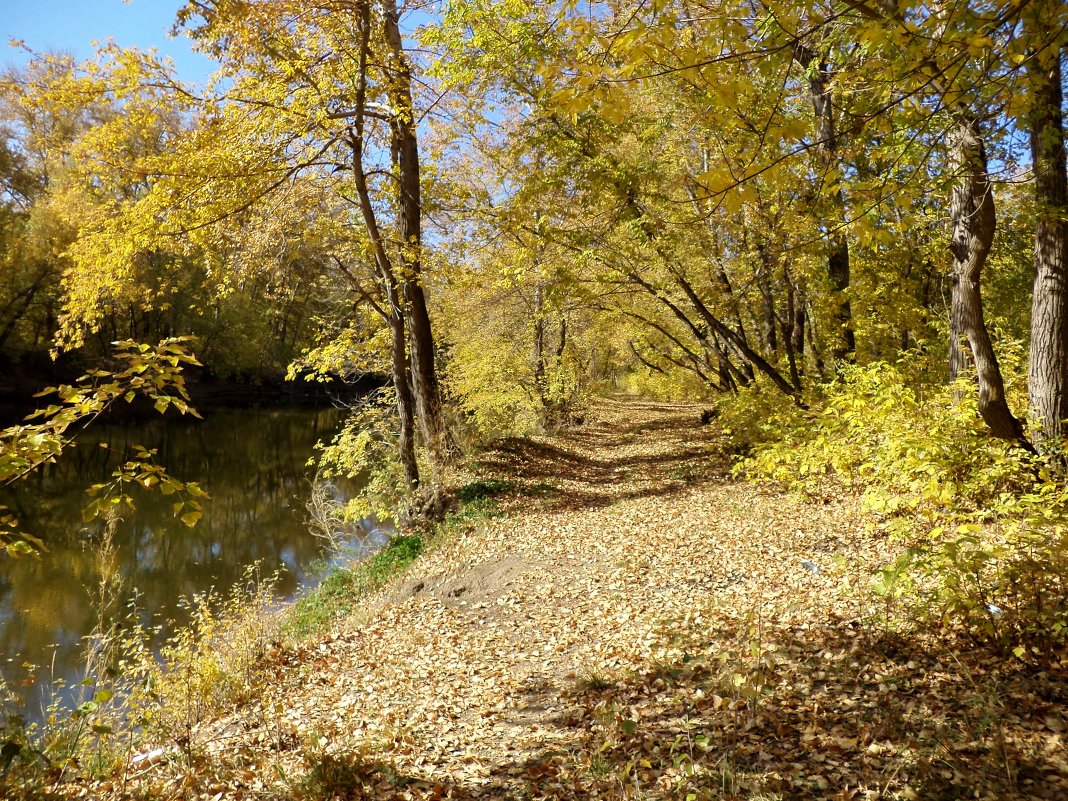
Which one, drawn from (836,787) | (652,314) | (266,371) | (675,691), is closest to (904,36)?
(836,787)

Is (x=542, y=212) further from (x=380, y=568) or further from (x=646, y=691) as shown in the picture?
(x=646, y=691)

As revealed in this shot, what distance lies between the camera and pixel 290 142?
9.27 m

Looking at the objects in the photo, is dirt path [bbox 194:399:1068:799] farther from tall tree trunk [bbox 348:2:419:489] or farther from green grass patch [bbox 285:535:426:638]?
tall tree trunk [bbox 348:2:419:489]

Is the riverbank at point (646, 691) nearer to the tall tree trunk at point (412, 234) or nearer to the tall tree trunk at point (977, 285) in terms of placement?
the tall tree trunk at point (977, 285)

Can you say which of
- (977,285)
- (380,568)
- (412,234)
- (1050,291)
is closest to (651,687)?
(977,285)

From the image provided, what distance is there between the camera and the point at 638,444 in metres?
16.9

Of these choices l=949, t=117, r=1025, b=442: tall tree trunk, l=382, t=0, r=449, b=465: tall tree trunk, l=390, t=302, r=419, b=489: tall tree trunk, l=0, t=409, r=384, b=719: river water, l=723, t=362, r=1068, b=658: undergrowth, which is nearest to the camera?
l=723, t=362, r=1068, b=658: undergrowth

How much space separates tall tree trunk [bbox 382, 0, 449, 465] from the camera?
9.60 m

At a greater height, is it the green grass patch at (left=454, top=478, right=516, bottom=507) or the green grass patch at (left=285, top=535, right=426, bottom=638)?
the green grass patch at (left=454, top=478, right=516, bottom=507)

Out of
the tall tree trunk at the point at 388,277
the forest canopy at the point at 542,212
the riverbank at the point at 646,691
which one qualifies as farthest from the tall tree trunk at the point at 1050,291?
the tall tree trunk at the point at 388,277

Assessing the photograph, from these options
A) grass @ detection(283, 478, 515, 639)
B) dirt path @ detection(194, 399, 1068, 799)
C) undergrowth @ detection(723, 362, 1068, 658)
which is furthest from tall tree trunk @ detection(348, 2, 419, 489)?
undergrowth @ detection(723, 362, 1068, 658)

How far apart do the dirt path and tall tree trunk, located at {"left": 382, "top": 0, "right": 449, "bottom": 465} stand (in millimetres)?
3416

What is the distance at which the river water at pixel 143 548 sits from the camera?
8562 millimetres

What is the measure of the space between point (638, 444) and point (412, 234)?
29.9ft
